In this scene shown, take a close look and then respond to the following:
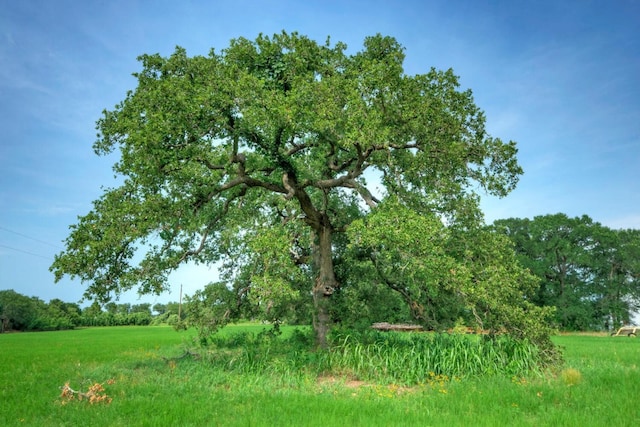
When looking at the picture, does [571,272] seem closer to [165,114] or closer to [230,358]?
[230,358]

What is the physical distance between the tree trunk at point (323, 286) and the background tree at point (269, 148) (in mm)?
56

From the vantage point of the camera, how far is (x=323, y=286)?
1781 cm

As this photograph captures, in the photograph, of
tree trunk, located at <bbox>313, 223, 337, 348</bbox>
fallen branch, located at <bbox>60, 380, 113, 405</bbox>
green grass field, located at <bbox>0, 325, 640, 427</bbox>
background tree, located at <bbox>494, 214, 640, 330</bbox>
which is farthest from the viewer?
background tree, located at <bbox>494, 214, 640, 330</bbox>

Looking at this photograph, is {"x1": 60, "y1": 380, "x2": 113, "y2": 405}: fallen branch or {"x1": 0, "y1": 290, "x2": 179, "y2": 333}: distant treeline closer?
{"x1": 60, "y1": 380, "x2": 113, "y2": 405}: fallen branch

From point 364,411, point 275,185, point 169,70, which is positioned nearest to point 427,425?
point 364,411

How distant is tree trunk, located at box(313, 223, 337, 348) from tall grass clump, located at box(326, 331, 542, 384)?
1.75 metres

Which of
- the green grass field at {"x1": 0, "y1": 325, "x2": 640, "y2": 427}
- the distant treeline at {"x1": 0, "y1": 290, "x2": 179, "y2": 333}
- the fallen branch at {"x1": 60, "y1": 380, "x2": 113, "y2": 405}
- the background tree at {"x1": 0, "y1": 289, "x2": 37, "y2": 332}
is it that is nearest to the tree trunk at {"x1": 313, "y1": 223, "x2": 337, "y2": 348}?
the green grass field at {"x1": 0, "y1": 325, "x2": 640, "y2": 427}

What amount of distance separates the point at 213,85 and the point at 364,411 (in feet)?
36.8

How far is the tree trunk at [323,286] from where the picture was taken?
17375 mm

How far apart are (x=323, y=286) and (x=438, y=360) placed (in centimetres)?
553

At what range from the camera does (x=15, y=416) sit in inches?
382

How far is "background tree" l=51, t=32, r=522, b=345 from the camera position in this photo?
1424cm

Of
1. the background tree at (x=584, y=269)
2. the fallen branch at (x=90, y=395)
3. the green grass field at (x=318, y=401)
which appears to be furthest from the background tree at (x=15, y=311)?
the background tree at (x=584, y=269)

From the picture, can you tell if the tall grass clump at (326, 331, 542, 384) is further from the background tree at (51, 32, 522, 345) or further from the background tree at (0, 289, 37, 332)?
the background tree at (0, 289, 37, 332)
